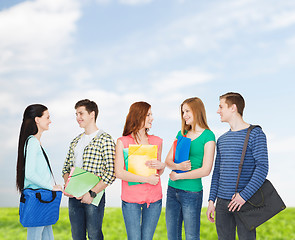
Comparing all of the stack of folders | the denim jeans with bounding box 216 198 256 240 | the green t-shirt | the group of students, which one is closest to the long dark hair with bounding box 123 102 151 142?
the group of students

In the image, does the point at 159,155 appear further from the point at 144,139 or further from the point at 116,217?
the point at 116,217

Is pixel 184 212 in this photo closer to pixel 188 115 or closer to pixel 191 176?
pixel 191 176

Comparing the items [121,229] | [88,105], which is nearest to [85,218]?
[88,105]

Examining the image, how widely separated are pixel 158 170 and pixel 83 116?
3.65 ft

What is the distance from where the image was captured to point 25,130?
4176mm

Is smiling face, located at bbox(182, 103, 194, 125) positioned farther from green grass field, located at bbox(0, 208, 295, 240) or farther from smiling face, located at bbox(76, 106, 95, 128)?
green grass field, located at bbox(0, 208, 295, 240)

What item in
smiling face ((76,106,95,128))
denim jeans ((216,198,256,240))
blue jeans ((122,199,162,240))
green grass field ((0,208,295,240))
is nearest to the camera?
denim jeans ((216,198,256,240))

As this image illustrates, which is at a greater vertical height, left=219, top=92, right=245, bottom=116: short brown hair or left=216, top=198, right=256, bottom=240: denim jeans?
left=219, top=92, right=245, bottom=116: short brown hair

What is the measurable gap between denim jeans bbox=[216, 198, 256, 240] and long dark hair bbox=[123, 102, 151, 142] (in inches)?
47.5

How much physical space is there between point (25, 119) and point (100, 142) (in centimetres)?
95

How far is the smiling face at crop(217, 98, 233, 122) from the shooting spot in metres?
3.88

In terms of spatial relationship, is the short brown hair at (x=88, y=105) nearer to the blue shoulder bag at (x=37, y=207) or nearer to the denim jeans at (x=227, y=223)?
the blue shoulder bag at (x=37, y=207)

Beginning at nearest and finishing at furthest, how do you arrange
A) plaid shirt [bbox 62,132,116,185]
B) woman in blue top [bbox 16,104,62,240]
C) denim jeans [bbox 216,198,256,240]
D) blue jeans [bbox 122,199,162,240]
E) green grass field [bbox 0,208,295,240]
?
1. denim jeans [bbox 216,198,256,240]
2. blue jeans [bbox 122,199,162,240]
3. woman in blue top [bbox 16,104,62,240]
4. plaid shirt [bbox 62,132,116,185]
5. green grass field [bbox 0,208,295,240]

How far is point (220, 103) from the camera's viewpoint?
3.97m
